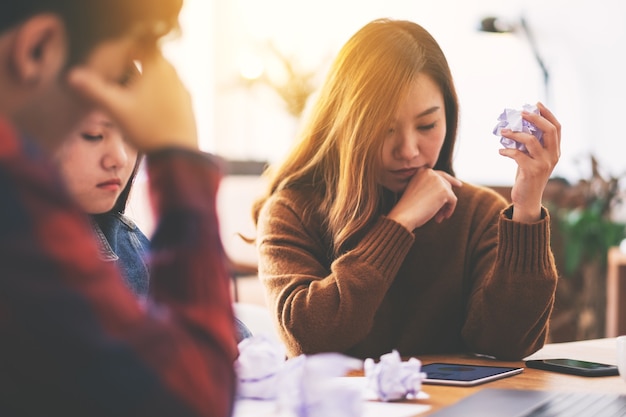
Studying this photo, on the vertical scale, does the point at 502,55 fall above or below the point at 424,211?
above

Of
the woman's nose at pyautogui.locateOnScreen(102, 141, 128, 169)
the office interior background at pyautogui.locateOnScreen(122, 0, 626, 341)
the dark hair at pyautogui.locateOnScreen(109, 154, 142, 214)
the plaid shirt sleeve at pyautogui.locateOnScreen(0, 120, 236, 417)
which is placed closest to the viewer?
the plaid shirt sleeve at pyautogui.locateOnScreen(0, 120, 236, 417)

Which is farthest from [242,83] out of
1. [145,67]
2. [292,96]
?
[145,67]

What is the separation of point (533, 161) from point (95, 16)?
3.30 ft

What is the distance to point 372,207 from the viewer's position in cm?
147

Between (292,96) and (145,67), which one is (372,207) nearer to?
(145,67)

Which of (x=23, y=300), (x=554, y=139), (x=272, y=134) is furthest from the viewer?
(x=272, y=134)

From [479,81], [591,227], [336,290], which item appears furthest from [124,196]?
[479,81]

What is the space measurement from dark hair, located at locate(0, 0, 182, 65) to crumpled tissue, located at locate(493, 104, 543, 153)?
0.88 metres

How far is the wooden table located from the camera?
3.25ft

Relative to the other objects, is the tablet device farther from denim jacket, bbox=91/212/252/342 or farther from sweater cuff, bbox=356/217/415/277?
denim jacket, bbox=91/212/252/342

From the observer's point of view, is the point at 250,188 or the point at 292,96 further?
the point at 292,96

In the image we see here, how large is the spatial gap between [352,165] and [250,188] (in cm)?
305

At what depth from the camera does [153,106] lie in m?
0.56

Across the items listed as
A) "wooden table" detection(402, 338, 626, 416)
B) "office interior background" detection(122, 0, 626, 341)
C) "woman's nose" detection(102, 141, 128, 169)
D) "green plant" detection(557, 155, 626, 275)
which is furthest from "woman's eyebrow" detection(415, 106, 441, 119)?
"green plant" detection(557, 155, 626, 275)
